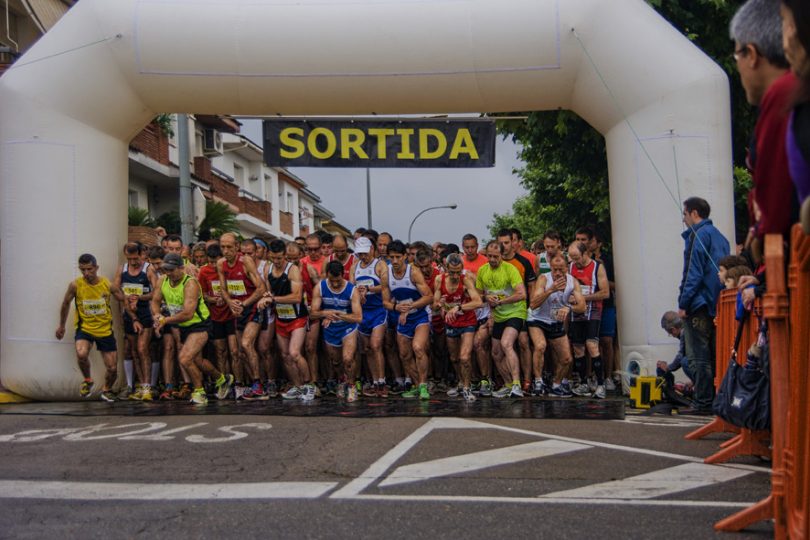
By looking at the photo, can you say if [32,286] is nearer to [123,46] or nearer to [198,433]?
[123,46]

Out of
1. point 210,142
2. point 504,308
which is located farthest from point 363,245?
point 210,142

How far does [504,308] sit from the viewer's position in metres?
12.1

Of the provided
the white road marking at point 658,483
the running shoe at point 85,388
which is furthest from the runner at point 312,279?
the white road marking at point 658,483

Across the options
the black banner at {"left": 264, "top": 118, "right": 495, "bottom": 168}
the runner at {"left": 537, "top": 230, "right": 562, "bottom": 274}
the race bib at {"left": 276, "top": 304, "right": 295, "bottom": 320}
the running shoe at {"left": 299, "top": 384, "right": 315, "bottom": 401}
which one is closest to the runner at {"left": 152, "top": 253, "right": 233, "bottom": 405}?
the race bib at {"left": 276, "top": 304, "right": 295, "bottom": 320}

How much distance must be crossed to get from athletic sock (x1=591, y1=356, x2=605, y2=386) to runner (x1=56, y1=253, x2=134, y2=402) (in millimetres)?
5830

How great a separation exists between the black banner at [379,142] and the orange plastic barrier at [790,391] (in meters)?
8.25

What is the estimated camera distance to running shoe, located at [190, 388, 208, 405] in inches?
455

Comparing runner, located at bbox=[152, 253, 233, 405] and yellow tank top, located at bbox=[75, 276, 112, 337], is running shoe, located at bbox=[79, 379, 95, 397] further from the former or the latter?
runner, located at bbox=[152, 253, 233, 405]

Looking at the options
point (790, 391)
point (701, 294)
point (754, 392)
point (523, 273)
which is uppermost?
point (523, 273)

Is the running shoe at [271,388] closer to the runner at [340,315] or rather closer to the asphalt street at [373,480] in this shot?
the runner at [340,315]

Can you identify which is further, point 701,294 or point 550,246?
point 550,246

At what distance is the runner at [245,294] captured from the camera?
1238 cm

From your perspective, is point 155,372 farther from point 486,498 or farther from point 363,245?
point 486,498

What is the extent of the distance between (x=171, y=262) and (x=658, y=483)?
770cm
